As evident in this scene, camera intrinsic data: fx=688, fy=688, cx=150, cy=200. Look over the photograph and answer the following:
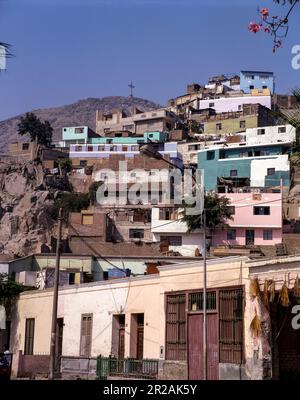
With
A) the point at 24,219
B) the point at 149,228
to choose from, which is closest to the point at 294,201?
the point at 149,228

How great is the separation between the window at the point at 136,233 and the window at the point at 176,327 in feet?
125

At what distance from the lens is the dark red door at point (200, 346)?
78.4 ft

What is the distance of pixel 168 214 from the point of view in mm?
62250

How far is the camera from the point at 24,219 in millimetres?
72750

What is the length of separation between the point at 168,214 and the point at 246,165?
40.9 feet

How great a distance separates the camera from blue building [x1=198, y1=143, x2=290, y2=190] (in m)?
67.4

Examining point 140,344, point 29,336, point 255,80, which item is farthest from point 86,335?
point 255,80

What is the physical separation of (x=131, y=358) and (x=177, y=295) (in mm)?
3114

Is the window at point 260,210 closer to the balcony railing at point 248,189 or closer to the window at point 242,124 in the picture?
the balcony railing at point 248,189

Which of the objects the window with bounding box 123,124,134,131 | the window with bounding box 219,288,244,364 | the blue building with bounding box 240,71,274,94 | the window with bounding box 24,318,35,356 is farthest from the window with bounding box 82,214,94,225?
the blue building with bounding box 240,71,274,94

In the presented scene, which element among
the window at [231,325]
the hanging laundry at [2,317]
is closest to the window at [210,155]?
the hanging laundry at [2,317]

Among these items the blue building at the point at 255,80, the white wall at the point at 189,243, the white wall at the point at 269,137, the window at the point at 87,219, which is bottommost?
the white wall at the point at 189,243

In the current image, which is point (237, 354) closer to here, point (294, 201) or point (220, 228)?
point (220, 228)

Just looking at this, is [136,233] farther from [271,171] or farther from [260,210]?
[271,171]
